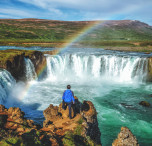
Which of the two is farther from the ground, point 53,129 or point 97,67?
point 53,129

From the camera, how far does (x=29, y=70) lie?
27375 millimetres

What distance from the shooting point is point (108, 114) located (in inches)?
680

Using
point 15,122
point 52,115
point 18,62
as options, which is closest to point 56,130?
point 52,115

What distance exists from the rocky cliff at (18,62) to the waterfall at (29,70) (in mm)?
715

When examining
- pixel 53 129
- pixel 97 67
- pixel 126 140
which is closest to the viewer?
pixel 126 140

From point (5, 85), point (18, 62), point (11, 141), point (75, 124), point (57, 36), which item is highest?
point (57, 36)

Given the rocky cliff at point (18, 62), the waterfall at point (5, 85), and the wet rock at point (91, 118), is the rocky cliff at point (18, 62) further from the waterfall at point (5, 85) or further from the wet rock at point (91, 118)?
the wet rock at point (91, 118)

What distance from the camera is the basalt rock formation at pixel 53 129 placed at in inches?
271

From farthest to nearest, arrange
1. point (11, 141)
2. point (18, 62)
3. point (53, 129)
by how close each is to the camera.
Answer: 1. point (18, 62)
2. point (53, 129)
3. point (11, 141)

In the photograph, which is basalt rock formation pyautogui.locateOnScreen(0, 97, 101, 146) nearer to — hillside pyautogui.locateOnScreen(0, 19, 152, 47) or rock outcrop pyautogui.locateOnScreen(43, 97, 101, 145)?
rock outcrop pyautogui.locateOnScreen(43, 97, 101, 145)

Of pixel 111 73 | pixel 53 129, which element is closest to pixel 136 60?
pixel 111 73

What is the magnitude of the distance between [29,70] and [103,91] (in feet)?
44.4

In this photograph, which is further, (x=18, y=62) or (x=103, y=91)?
(x=103, y=91)

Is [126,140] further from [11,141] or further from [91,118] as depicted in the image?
[11,141]
